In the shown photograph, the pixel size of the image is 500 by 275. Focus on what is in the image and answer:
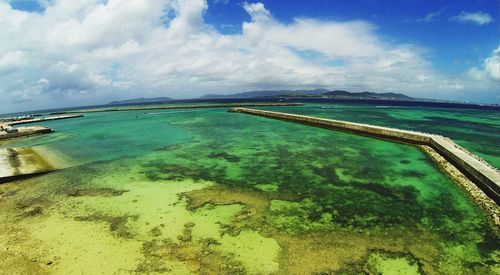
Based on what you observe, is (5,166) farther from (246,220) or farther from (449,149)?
(449,149)

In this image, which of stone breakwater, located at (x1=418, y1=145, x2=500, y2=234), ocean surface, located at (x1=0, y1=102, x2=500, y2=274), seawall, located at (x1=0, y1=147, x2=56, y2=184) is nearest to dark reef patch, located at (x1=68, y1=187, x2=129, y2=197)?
ocean surface, located at (x1=0, y1=102, x2=500, y2=274)

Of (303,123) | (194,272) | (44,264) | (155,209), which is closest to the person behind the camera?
(194,272)

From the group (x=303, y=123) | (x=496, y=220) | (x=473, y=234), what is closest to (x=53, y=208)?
(x=473, y=234)

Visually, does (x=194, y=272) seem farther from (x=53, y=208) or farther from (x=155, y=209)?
(x=53, y=208)

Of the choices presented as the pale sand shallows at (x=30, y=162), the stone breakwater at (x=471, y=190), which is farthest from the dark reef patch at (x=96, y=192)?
the stone breakwater at (x=471, y=190)

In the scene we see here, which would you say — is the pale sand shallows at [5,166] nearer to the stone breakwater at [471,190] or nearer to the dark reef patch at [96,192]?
the dark reef patch at [96,192]
